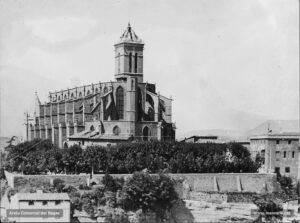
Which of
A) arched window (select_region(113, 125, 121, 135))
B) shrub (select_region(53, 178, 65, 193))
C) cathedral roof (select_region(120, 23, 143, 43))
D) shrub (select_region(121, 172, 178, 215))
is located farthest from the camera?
cathedral roof (select_region(120, 23, 143, 43))

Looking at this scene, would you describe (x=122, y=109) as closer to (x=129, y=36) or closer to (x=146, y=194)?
(x=129, y=36)

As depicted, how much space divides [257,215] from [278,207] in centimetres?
274

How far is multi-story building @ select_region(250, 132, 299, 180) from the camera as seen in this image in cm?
7350

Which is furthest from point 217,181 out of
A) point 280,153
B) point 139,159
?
point 280,153

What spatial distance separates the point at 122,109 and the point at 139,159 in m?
18.6

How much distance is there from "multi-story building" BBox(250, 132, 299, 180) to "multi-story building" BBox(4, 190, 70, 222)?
2830cm

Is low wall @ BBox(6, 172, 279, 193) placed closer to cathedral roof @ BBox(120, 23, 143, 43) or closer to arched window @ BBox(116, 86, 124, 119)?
arched window @ BBox(116, 86, 124, 119)

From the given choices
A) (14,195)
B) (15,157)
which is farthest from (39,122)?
(14,195)

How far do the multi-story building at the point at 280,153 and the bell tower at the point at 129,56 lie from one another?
55.4 ft

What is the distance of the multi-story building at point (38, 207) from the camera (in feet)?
157

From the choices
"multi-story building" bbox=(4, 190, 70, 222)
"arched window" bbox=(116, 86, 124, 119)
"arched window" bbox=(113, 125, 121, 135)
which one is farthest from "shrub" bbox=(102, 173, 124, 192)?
"arched window" bbox=(116, 86, 124, 119)

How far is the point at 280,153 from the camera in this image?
74062 mm

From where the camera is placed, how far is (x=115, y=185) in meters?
57.0

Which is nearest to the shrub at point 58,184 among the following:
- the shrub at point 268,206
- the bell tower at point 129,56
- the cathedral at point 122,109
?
the shrub at point 268,206
